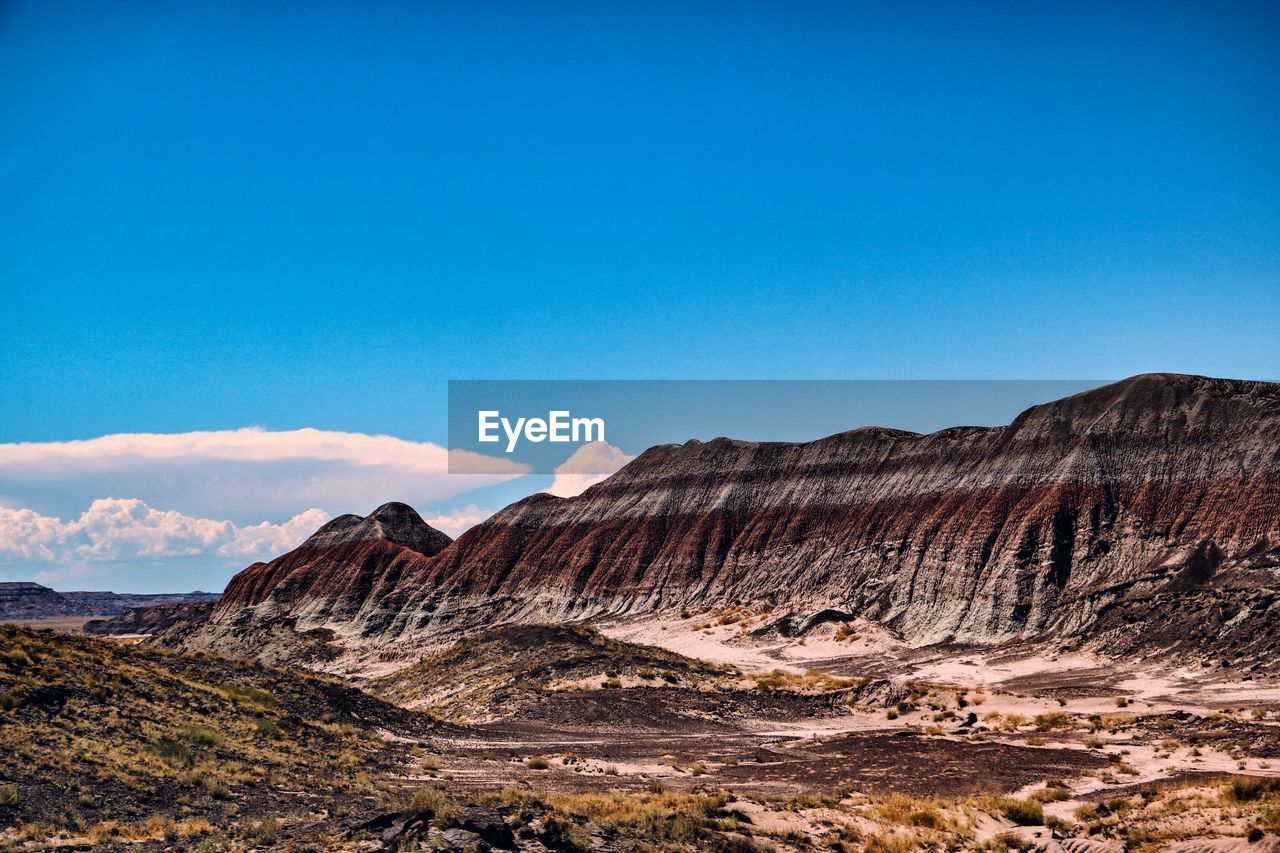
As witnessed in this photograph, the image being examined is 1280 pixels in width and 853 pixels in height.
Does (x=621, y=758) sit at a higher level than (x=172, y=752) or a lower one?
lower

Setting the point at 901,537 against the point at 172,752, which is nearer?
the point at 172,752

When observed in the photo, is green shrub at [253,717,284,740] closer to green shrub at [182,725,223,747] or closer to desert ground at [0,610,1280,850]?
desert ground at [0,610,1280,850]

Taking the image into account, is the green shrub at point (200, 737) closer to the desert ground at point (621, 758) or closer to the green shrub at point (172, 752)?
the desert ground at point (621, 758)

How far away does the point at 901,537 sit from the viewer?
80062mm

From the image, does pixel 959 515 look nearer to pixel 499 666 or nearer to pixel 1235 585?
pixel 1235 585

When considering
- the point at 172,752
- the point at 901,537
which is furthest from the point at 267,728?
the point at 901,537

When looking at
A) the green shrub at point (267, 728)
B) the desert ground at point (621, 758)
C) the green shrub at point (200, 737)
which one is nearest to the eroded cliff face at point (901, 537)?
the desert ground at point (621, 758)

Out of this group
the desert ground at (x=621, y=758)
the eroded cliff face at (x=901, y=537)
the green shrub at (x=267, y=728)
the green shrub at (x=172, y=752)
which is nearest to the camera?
the desert ground at (x=621, y=758)

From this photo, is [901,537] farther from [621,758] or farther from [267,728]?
[267,728]

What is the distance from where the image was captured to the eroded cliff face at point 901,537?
2537 inches

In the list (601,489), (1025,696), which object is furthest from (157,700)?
(601,489)

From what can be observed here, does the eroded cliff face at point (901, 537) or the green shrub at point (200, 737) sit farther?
the eroded cliff face at point (901, 537)

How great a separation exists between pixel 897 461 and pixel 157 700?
241ft

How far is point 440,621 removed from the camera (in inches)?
3866
